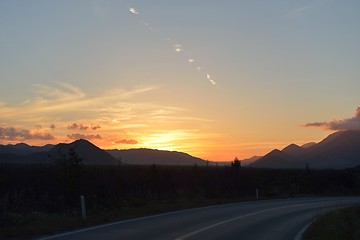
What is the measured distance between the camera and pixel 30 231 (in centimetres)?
1569

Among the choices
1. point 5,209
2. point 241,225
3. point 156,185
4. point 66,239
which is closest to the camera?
point 66,239

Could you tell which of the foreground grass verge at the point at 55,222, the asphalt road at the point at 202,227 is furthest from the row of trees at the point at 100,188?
the asphalt road at the point at 202,227

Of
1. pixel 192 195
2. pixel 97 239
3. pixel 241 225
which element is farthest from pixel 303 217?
pixel 192 195

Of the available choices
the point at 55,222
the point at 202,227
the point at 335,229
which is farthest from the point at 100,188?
the point at 335,229

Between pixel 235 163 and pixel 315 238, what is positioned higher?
pixel 235 163

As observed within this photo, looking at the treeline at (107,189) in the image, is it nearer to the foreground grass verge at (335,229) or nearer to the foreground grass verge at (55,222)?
the foreground grass verge at (55,222)

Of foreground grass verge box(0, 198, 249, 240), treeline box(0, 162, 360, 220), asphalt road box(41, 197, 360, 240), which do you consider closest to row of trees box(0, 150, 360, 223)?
treeline box(0, 162, 360, 220)

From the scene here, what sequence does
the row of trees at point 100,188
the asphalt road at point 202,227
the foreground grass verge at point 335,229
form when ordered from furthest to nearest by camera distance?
the row of trees at point 100,188
the asphalt road at point 202,227
the foreground grass verge at point 335,229

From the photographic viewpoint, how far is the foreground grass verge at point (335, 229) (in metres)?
14.3

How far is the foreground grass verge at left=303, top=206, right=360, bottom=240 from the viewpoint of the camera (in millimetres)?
14344

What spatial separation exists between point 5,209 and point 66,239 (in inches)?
268

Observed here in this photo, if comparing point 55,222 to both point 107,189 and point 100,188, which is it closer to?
point 107,189

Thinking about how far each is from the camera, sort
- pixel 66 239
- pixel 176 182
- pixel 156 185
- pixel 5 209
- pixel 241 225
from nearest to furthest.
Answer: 1. pixel 66 239
2. pixel 241 225
3. pixel 5 209
4. pixel 156 185
5. pixel 176 182

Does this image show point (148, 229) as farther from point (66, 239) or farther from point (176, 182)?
point (176, 182)
